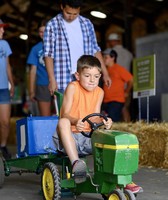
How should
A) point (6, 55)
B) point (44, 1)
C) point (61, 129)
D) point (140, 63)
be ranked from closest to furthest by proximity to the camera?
point (61, 129) → point (6, 55) → point (140, 63) → point (44, 1)

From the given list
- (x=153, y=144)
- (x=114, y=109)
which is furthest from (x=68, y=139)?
(x=114, y=109)

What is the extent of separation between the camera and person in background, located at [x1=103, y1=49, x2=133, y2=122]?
8.17m

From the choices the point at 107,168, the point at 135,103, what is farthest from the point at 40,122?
the point at 135,103

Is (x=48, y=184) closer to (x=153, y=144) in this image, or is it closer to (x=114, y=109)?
(x=153, y=144)

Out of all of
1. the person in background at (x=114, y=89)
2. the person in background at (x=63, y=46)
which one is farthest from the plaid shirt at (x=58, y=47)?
the person in background at (x=114, y=89)

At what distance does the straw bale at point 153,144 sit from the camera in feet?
20.2

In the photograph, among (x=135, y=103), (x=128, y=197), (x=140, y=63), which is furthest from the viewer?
(x=135, y=103)

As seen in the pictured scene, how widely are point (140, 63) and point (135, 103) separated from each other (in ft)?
4.50

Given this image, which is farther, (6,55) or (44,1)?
(44,1)

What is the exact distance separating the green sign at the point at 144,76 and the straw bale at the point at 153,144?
1.66m

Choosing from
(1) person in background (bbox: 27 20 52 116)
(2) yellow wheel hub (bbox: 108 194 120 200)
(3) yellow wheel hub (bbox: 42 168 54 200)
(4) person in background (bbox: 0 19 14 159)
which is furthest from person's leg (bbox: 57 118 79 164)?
(1) person in background (bbox: 27 20 52 116)

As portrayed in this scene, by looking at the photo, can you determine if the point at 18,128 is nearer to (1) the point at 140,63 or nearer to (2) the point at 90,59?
(2) the point at 90,59

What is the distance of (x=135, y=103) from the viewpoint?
32.3 feet

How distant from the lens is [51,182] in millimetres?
4074
